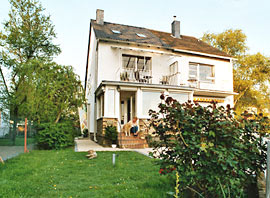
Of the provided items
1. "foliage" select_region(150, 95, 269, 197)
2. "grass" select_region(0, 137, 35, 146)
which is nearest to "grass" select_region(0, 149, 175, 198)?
"foliage" select_region(150, 95, 269, 197)

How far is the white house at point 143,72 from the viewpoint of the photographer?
12.3 meters

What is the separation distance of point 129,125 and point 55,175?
6.57 metres

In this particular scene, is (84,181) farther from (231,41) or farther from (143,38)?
(231,41)

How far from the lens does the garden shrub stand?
9852mm

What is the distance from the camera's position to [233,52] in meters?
25.8

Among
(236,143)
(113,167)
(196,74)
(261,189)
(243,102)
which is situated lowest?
(113,167)

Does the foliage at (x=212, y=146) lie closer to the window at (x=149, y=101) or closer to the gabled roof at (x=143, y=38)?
the window at (x=149, y=101)

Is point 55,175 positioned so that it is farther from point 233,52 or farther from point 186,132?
point 233,52

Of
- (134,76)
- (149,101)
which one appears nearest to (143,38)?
(134,76)

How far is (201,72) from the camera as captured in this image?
678 inches

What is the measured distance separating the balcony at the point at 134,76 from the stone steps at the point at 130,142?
169 inches

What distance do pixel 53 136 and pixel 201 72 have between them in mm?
12226

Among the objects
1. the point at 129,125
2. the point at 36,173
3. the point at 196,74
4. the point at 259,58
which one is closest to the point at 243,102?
the point at 259,58

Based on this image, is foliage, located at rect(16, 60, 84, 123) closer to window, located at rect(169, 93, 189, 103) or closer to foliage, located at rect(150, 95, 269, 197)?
window, located at rect(169, 93, 189, 103)
